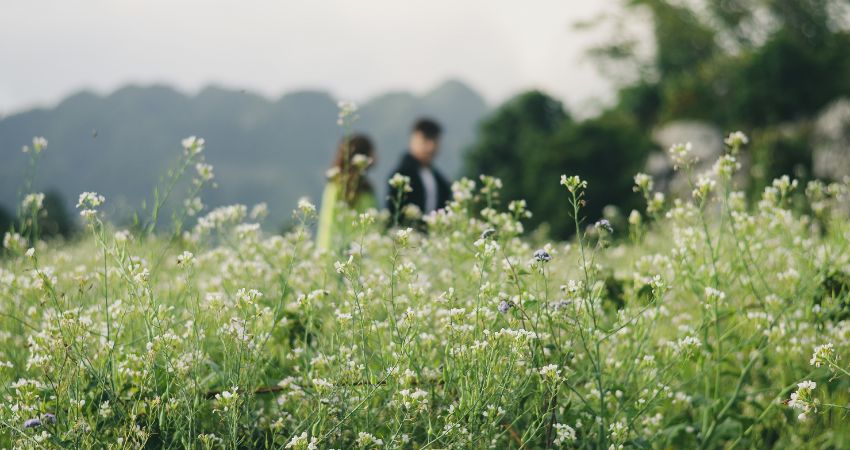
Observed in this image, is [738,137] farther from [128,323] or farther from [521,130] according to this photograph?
[521,130]

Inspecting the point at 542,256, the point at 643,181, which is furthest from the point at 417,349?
the point at 643,181

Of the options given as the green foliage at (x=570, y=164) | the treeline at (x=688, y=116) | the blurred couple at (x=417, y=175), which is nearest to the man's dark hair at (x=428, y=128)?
the blurred couple at (x=417, y=175)

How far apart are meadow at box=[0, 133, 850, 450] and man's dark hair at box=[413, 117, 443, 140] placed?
347 centimetres

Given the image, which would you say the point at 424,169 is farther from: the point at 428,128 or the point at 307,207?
the point at 307,207

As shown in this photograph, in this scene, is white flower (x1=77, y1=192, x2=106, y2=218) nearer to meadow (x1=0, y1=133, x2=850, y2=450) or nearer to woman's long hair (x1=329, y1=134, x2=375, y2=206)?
meadow (x1=0, y1=133, x2=850, y2=450)

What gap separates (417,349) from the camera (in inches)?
132

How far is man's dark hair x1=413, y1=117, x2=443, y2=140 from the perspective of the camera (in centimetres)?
831

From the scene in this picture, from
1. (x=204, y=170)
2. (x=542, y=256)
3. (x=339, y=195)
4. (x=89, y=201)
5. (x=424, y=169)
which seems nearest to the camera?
(x=542, y=256)

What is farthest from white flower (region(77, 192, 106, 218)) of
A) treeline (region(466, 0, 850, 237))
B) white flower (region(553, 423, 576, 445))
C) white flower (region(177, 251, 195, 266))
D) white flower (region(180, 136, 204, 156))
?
treeline (region(466, 0, 850, 237))

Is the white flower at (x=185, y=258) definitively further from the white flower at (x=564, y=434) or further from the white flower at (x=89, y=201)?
the white flower at (x=564, y=434)

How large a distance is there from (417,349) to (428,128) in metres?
5.25

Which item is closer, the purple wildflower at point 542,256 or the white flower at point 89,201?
the purple wildflower at point 542,256

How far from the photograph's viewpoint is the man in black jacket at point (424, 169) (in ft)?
26.5

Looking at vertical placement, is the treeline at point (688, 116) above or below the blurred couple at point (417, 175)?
above
